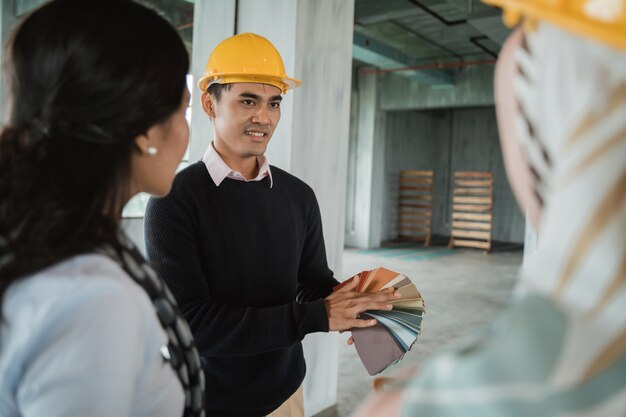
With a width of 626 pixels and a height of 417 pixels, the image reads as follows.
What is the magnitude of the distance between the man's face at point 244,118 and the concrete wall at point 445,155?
11991 mm

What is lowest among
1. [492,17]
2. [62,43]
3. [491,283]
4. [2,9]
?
[491,283]

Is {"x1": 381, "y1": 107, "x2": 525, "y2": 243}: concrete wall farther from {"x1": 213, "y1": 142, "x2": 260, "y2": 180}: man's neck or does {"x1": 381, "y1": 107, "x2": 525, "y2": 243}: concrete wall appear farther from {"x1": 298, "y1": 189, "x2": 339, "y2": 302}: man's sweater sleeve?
{"x1": 213, "y1": 142, "x2": 260, "y2": 180}: man's neck

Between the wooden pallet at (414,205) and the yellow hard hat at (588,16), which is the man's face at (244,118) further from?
the wooden pallet at (414,205)

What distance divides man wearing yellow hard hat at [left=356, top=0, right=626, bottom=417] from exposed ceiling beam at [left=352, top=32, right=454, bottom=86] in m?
8.55

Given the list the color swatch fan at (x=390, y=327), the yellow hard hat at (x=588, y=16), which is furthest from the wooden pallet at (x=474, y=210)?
the yellow hard hat at (x=588, y=16)

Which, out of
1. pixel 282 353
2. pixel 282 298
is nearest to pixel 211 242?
pixel 282 298

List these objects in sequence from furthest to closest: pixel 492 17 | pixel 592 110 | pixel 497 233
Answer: pixel 497 233
pixel 492 17
pixel 592 110

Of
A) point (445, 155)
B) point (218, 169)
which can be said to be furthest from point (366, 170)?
point (218, 169)

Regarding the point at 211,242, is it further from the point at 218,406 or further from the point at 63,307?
the point at 63,307

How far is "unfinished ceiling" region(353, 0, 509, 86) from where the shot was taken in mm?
7473

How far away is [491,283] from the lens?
353 inches

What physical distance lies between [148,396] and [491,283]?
29.0 feet

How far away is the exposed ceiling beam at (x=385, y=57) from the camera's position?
29.2 ft

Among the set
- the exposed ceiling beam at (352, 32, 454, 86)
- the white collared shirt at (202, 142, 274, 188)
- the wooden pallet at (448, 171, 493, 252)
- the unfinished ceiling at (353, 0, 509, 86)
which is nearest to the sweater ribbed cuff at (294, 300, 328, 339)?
the white collared shirt at (202, 142, 274, 188)
